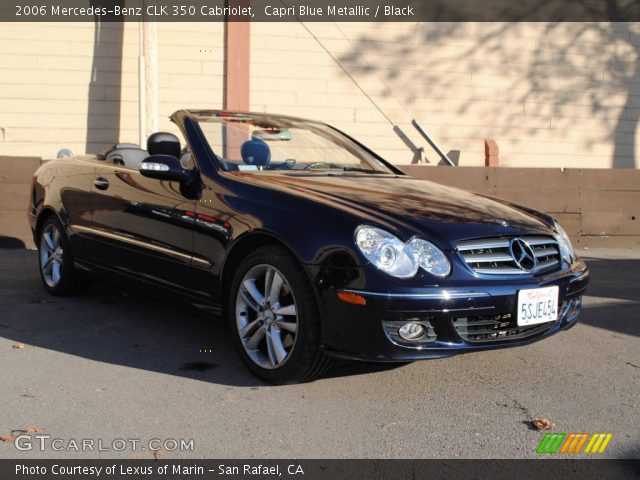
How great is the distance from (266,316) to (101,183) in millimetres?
1969

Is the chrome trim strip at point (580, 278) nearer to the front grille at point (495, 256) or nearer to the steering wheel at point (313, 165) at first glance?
the front grille at point (495, 256)

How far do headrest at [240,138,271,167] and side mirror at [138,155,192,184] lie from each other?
0.45m

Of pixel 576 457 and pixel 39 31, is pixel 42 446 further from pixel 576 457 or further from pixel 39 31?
pixel 39 31

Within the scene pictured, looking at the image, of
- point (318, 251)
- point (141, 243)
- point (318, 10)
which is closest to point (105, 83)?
point (318, 10)

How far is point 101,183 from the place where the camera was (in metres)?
5.26

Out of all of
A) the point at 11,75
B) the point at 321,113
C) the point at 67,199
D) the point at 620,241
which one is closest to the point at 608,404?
the point at 67,199

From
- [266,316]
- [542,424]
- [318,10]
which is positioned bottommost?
[542,424]

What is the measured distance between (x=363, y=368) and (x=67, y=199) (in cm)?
278

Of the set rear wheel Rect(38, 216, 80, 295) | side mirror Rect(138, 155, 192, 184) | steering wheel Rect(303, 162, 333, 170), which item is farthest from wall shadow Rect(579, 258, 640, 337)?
rear wheel Rect(38, 216, 80, 295)

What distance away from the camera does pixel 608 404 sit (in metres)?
3.76

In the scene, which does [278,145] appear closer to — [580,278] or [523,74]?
[580,278]

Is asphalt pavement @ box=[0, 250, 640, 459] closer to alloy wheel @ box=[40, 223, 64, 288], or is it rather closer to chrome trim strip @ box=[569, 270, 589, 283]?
chrome trim strip @ box=[569, 270, 589, 283]

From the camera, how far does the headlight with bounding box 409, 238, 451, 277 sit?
354cm
